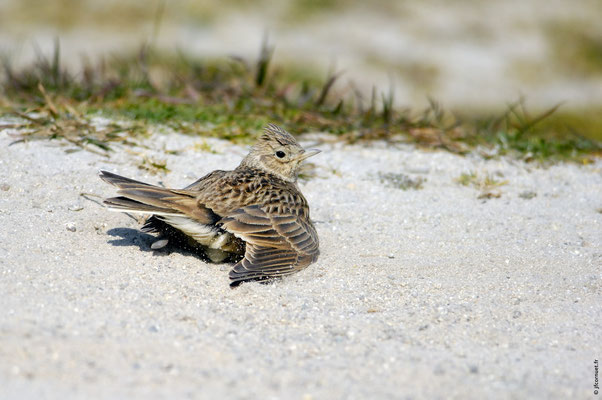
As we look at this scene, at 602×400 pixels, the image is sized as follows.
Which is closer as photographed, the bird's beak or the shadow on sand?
the shadow on sand

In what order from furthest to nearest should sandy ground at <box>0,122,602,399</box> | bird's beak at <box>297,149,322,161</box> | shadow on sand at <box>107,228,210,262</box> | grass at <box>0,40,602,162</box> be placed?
grass at <box>0,40,602,162</box> < bird's beak at <box>297,149,322,161</box> < shadow on sand at <box>107,228,210,262</box> < sandy ground at <box>0,122,602,399</box>

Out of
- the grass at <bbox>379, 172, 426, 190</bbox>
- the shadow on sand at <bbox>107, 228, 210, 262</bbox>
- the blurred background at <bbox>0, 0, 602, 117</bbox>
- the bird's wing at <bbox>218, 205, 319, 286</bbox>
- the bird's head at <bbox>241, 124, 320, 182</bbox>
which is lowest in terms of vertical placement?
the blurred background at <bbox>0, 0, 602, 117</bbox>

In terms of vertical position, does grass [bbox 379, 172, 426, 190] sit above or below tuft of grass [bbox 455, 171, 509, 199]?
below

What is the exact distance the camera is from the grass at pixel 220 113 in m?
7.20

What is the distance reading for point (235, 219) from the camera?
5.14m

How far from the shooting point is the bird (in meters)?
4.90

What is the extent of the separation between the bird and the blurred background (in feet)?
31.3

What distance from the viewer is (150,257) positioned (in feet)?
16.9

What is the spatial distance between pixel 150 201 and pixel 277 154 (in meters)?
1.65

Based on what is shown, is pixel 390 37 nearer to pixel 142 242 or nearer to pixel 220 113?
pixel 220 113

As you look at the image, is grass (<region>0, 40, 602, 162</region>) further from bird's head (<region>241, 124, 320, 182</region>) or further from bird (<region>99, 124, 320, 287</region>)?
bird (<region>99, 124, 320, 287</region>)

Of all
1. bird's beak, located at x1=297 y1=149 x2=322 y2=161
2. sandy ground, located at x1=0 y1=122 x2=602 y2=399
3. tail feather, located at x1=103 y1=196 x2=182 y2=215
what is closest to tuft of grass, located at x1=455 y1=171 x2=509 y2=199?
sandy ground, located at x1=0 y1=122 x2=602 y2=399

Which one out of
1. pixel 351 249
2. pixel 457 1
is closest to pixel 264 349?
pixel 351 249

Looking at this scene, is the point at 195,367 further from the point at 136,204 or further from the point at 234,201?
the point at 234,201
